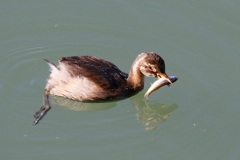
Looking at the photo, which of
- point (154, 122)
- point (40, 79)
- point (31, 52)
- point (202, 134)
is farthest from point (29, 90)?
point (202, 134)

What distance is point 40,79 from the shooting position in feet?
27.8

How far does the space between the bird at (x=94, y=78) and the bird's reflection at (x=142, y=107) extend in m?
0.10

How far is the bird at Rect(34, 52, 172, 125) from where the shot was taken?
7.85 m

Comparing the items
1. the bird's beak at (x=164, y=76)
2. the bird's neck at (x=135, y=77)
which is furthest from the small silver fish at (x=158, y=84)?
the bird's neck at (x=135, y=77)

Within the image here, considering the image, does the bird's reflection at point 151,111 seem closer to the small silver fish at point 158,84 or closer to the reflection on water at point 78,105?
the small silver fish at point 158,84

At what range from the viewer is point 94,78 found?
7832 mm

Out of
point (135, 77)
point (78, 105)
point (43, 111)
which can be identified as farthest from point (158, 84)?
point (43, 111)

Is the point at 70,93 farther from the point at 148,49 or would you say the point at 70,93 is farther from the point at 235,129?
the point at 235,129

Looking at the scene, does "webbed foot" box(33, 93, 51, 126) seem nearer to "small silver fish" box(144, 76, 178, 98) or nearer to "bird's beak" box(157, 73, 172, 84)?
"small silver fish" box(144, 76, 178, 98)

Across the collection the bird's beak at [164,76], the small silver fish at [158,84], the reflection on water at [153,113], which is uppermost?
the bird's beak at [164,76]

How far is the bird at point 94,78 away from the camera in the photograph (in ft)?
25.8

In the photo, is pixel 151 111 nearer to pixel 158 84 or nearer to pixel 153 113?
pixel 153 113

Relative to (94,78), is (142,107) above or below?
below

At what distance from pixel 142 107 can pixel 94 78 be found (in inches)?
39.8
